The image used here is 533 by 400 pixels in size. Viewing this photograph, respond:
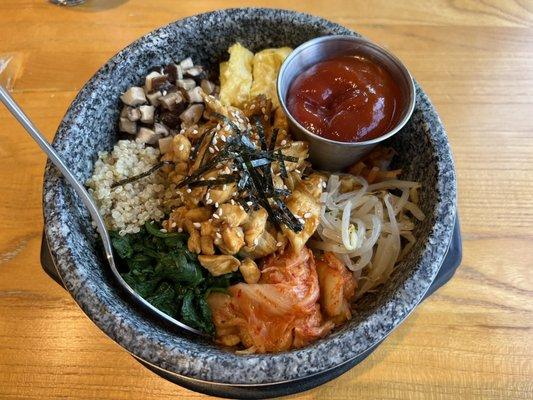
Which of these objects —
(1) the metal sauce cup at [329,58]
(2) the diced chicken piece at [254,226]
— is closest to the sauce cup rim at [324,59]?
(1) the metal sauce cup at [329,58]

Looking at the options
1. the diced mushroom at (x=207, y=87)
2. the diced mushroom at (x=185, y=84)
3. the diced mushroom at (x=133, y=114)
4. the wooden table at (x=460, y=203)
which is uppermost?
the diced mushroom at (x=185, y=84)

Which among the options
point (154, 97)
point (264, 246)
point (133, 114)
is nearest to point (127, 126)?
point (133, 114)

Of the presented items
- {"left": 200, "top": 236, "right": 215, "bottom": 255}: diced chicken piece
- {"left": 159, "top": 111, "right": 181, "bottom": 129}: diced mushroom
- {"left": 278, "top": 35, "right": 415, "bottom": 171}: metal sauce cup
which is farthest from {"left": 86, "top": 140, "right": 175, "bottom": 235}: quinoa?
{"left": 278, "top": 35, "right": 415, "bottom": 171}: metal sauce cup

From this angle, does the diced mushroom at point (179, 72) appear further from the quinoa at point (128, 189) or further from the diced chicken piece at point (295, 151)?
the diced chicken piece at point (295, 151)

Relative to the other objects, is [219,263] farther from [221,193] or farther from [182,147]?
[182,147]

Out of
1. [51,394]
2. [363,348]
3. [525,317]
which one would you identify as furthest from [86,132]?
[525,317]

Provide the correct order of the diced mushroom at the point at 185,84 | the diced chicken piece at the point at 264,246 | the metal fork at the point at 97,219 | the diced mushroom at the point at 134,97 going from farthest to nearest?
the diced mushroom at the point at 185,84 < the diced mushroom at the point at 134,97 < the diced chicken piece at the point at 264,246 < the metal fork at the point at 97,219

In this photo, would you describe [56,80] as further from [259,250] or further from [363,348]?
[363,348]
